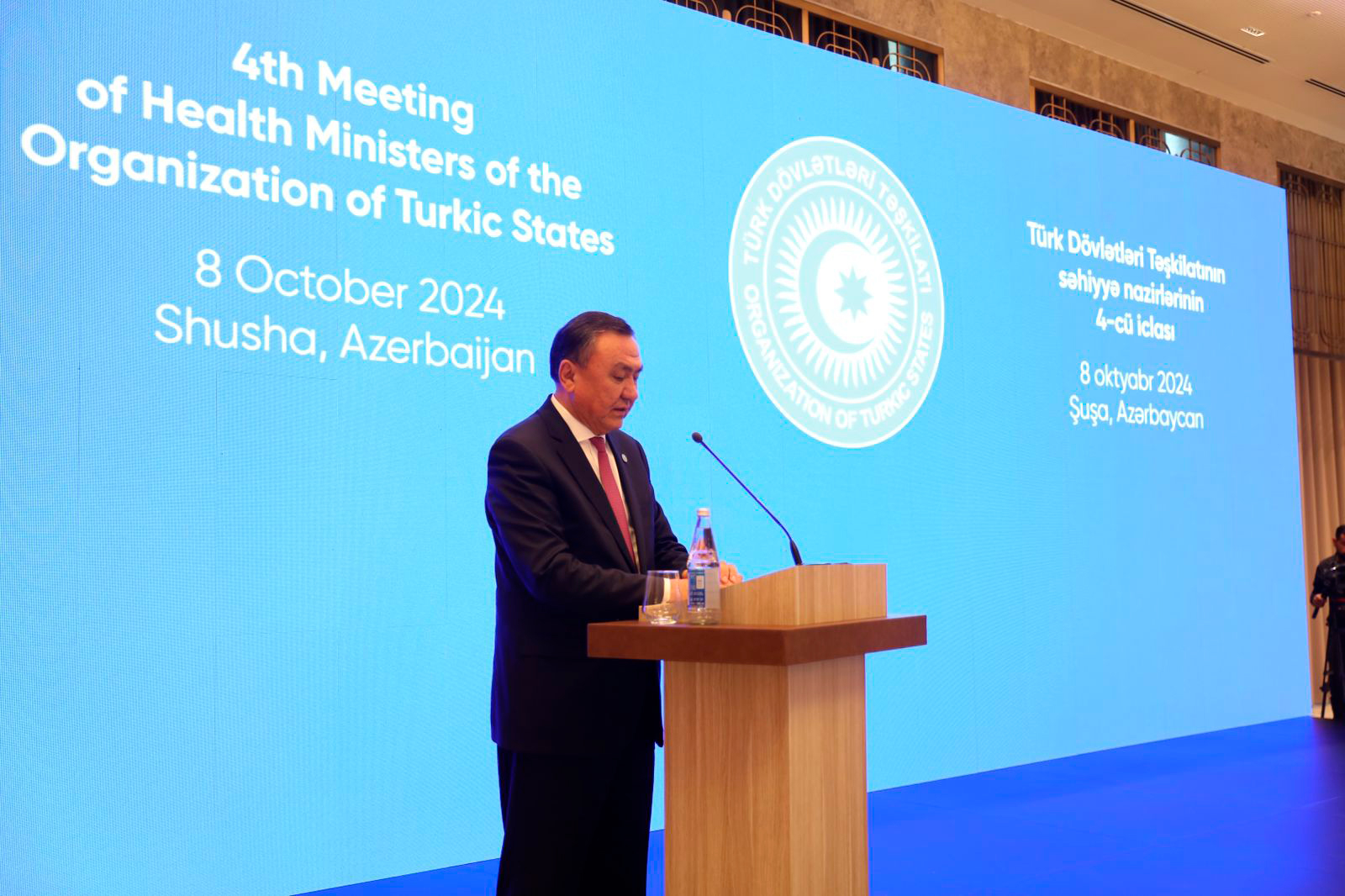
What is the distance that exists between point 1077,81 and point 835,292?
13.9ft

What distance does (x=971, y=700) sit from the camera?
5852 mm

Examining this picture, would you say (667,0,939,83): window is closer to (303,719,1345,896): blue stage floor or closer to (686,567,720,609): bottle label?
(303,719,1345,896): blue stage floor

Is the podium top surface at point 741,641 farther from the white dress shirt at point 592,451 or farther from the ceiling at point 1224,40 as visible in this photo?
the ceiling at point 1224,40

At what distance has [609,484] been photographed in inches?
105

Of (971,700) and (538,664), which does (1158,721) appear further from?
(538,664)

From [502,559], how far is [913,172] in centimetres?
396

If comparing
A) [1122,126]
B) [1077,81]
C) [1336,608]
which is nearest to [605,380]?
[1077,81]

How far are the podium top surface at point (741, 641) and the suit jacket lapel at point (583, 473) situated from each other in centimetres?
31

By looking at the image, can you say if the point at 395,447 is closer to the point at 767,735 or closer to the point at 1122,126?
the point at 767,735

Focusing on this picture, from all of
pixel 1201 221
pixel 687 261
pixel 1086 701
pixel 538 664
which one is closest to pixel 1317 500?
pixel 1201 221

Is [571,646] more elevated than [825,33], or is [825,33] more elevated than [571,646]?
[825,33]

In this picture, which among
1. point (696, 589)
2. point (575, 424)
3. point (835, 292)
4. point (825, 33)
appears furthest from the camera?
point (825, 33)

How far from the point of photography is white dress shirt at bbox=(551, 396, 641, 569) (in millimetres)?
2615

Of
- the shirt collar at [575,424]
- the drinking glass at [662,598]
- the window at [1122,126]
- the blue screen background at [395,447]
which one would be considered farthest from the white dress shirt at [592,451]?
the window at [1122,126]
